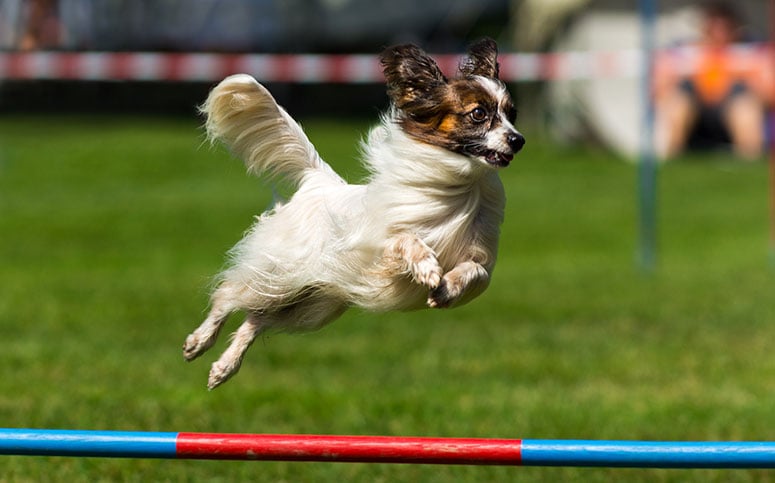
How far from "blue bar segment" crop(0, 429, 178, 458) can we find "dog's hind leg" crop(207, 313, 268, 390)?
0.92m

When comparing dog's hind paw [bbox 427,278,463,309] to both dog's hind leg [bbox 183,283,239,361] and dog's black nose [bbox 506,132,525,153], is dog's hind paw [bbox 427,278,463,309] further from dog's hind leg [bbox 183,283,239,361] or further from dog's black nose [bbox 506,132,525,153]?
dog's hind leg [bbox 183,283,239,361]

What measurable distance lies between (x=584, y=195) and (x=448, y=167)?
15.4m

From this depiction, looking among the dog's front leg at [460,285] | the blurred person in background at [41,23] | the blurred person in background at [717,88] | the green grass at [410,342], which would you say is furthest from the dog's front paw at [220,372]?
the blurred person in background at [41,23]

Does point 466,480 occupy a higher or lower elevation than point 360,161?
lower

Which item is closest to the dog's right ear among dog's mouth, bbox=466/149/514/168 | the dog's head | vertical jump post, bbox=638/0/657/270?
the dog's head

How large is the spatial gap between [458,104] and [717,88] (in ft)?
57.6

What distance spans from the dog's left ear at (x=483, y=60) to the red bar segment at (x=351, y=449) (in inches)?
60.7

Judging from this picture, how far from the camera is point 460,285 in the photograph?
503 centimetres

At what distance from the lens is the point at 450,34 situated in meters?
28.2

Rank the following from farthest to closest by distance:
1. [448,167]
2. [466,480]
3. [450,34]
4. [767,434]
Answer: [450,34]
[767,434]
[466,480]
[448,167]

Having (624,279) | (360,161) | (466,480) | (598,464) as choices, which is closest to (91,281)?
(624,279)

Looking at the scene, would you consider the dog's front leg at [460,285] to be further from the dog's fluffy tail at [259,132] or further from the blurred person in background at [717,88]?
the blurred person in background at [717,88]

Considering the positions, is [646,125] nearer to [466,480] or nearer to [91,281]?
[91,281]

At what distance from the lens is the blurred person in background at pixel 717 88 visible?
20844mm
